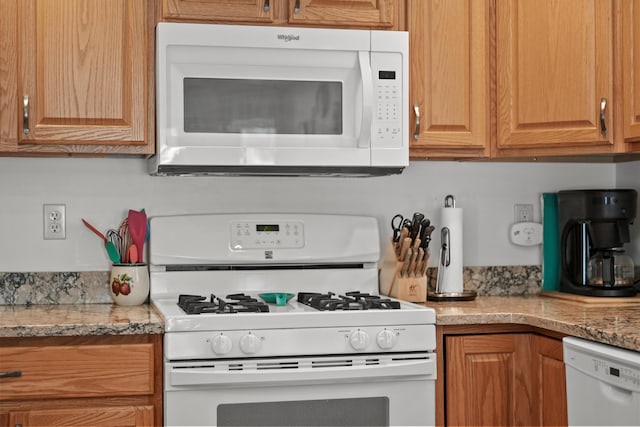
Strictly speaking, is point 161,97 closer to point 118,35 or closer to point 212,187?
point 118,35

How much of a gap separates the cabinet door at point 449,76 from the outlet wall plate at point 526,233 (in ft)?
1.42

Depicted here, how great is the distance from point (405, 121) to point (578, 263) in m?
0.77

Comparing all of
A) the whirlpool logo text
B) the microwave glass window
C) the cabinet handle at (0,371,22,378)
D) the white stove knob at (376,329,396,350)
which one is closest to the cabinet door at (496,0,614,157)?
the microwave glass window

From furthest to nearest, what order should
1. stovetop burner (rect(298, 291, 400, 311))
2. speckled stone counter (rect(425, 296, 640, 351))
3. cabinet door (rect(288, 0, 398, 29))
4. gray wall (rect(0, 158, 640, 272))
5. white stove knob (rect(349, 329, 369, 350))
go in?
gray wall (rect(0, 158, 640, 272)) → cabinet door (rect(288, 0, 398, 29)) → stovetop burner (rect(298, 291, 400, 311)) → white stove knob (rect(349, 329, 369, 350)) → speckled stone counter (rect(425, 296, 640, 351))

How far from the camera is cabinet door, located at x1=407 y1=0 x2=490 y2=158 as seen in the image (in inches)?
113

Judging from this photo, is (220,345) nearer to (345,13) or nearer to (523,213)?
(345,13)

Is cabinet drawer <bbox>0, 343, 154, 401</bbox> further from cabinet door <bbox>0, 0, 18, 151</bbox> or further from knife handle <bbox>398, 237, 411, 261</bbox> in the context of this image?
knife handle <bbox>398, 237, 411, 261</bbox>

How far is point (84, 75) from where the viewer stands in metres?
2.65

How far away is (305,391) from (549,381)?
2.23ft

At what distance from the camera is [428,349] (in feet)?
8.18

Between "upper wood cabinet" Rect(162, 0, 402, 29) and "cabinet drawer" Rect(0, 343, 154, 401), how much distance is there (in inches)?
40.3

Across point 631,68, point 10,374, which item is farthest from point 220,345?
point 631,68

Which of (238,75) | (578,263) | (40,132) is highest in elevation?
(238,75)

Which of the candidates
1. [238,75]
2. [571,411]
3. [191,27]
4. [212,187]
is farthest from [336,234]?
[571,411]
